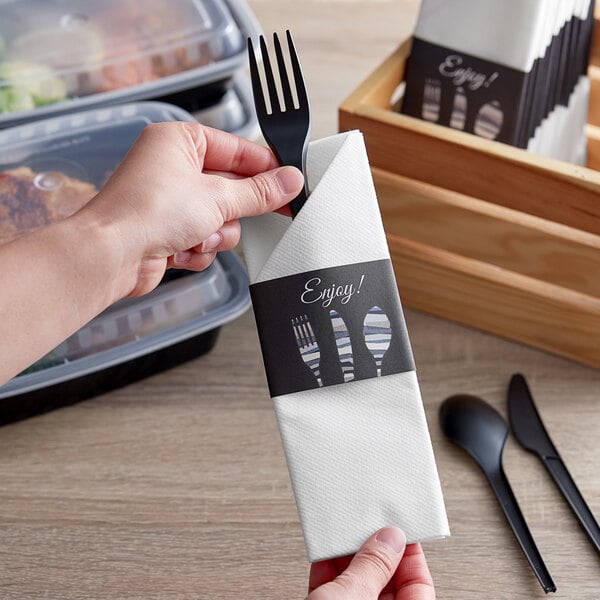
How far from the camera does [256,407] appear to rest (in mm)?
980

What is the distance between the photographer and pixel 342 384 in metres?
0.70

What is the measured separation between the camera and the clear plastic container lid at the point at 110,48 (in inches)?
43.1

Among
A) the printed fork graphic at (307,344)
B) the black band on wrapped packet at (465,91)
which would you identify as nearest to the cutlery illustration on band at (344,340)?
the printed fork graphic at (307,344)

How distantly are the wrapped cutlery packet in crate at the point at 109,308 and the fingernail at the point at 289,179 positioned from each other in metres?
0.28

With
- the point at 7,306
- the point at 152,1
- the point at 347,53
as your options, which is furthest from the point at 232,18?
the point at 7,306

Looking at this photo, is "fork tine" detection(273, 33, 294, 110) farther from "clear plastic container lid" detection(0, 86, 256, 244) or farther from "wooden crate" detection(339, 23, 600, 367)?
"clear plastic container lid" detection(0, 86, 256, 244)

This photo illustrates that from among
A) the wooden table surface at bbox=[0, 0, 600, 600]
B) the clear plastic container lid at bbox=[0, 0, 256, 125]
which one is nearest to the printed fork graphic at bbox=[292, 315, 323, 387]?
the wooden table surface at bbox=[0, 0, 600, 600]

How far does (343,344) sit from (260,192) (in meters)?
0.14

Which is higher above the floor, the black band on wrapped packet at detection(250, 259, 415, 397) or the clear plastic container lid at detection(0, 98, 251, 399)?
the black band on wrapped packet at detection(250, 259, 415, 397)

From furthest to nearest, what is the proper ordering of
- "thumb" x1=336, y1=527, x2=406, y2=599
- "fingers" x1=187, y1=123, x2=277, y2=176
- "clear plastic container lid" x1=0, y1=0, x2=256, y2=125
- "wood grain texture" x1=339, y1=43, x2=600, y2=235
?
"clear plastic container lid" x1=0, y1=0, x2=256, y2=125
"wood grain texture" x1=339, y1=43, x2=600, y2=235
"fingers" x1=187, y1=123, x2=277, y2=176
"thumb" x1=336, y1=527, x2=406, y2=599

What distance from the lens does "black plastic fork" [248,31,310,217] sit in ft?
2.38

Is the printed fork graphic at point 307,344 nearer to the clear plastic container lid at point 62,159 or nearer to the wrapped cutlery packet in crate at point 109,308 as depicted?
the wrapped cutlery packet in crate at point 109,308

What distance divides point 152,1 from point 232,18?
11cm

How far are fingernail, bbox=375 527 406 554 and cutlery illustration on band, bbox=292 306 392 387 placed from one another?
0.12m
